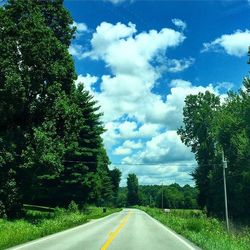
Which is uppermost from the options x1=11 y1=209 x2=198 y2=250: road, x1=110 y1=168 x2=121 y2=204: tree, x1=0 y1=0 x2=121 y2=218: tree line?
x1=110 y1=168 x2=121 y2=204: tree

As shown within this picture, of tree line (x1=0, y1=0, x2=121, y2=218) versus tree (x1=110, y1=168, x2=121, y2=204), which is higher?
tree (x1=110, y1=168, x2=121, y2=204)

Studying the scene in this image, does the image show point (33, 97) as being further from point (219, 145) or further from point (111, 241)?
point (219, 145)

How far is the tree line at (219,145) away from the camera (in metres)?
64.2

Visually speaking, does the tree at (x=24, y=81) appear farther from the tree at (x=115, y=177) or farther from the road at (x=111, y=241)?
the tree at (x=115, y=177)

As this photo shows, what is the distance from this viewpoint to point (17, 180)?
118 feet

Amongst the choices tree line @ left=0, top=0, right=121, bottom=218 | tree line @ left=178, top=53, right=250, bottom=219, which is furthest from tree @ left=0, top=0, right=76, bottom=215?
tree line @ left=178, top=53, right=250, bottom=219

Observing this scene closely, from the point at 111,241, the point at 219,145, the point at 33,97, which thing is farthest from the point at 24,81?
the point at 219,145

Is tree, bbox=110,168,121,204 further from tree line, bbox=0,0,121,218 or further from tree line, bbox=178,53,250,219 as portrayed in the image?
tree line, bbox=0,0,121,218

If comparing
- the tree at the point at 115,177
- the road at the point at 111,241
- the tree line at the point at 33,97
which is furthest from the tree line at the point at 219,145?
the tree at the point at 115,177

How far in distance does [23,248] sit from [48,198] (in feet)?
135

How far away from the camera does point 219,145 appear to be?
234ft

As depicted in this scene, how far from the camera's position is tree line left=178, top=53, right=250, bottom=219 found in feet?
211

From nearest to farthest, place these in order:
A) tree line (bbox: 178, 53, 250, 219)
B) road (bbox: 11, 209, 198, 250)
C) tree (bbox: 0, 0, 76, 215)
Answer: road (bbox: 11, 209, 198, 250) → tree (bbox: 0, 0, 76, 215) → tree line (bbox: 178, 53, 250, 219)

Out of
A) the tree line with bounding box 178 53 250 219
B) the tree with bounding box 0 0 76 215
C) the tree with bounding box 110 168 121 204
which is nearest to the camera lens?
the tree with bounding box 0 0 76 215
